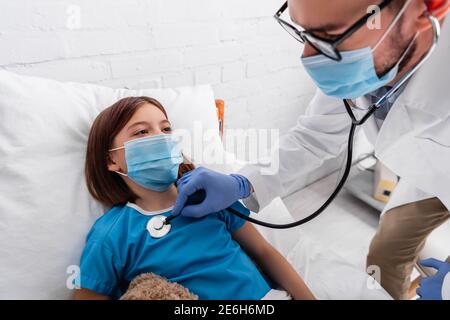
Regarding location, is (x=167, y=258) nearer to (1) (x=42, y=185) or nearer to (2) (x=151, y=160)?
(2) (x=151, y=160)

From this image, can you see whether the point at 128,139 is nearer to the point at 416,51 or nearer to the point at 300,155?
the point at 300,155

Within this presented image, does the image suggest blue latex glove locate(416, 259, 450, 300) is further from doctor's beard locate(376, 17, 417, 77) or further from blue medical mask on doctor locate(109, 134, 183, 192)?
blue medical mask on doctor locate(109, 134, 183, 192)

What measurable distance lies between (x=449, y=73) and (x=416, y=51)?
11 cm

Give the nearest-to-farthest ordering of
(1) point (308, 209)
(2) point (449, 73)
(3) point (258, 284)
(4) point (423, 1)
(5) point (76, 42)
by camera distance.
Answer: (4) point (423, 1) < (2) point (449, 73) < (3) point (258, 284) < (5) point (76, 42) < (1) point (308, 209)

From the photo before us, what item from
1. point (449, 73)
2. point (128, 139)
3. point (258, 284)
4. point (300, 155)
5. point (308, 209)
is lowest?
point (308, 209)

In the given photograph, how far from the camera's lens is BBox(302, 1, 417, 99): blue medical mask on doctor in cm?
65

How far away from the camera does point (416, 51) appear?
2.17 feet

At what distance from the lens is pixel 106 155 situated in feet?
3.00

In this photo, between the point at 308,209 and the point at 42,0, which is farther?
the point at 308,209

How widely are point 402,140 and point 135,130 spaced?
2.50ft

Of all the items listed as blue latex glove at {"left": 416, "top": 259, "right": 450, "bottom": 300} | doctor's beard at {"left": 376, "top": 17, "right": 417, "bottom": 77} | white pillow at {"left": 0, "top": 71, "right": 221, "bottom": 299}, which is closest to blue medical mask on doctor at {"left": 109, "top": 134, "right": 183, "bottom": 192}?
white pillow at {"left": 0, "top": 71, "right": 221, "bottom": 299}

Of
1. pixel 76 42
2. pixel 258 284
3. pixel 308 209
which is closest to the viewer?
pixel 258 284

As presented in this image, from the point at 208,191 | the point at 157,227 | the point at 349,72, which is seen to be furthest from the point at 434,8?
the point at 157,227
